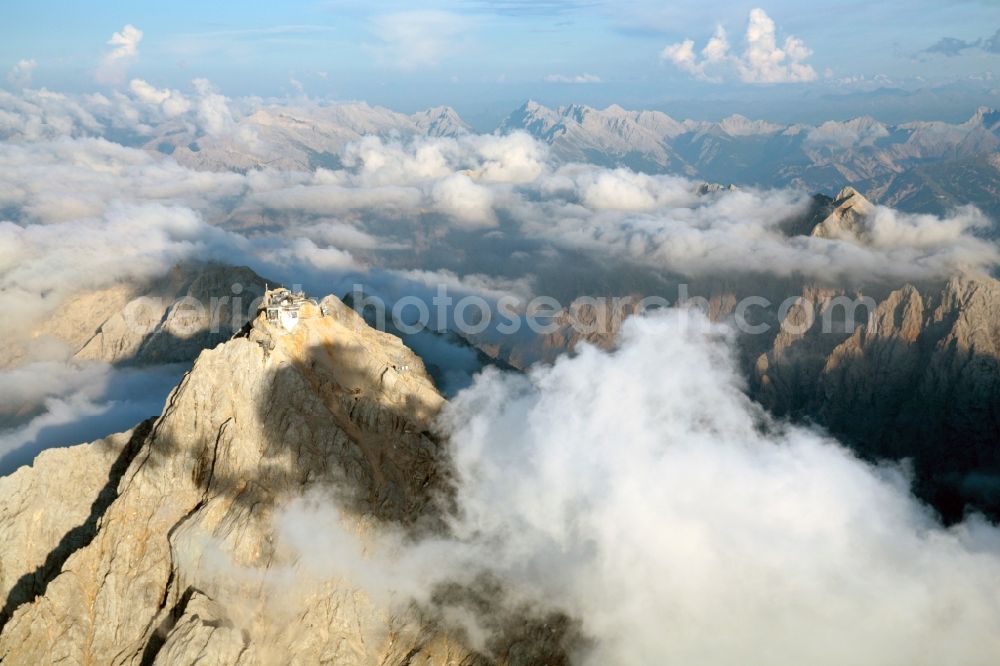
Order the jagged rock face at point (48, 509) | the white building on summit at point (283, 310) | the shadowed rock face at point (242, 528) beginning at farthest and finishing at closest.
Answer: the white building on summit at point (283, 310) → the jagged rock face at point (48, 509) → the shadowed rock face at point (242, 528)

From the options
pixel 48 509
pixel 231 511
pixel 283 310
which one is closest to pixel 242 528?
pixel 231 511

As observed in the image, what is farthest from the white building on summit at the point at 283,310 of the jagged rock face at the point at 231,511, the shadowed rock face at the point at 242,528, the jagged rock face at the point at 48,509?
the jagged rock face at the point at 48,509

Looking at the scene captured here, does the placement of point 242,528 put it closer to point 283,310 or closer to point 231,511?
point 231,511

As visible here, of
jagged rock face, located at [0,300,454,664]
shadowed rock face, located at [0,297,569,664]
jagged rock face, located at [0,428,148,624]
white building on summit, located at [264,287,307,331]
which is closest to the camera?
jagged rock face, located at [0,300,454,664]

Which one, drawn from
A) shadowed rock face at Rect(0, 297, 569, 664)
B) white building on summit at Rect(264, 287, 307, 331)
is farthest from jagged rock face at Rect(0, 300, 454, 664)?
white building on summit at Rect(264, 287, 307, 331)

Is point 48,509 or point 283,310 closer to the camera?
point 48,509

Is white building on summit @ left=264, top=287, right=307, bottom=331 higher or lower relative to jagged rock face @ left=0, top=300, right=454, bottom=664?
higher

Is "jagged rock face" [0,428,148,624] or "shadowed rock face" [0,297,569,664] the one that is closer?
"shadowed rock face" [0,297,569,664]

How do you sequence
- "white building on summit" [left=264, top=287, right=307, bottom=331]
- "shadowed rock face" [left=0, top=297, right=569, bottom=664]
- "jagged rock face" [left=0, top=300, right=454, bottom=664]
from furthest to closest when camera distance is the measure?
"white building on summit" [left=264, top=287, right=307, bottom=331], "shadowed rock face" [left=0, top=297, right=569, bottom=664], "jagged rock face" [left=0, top=300, right=454, bottom=664]

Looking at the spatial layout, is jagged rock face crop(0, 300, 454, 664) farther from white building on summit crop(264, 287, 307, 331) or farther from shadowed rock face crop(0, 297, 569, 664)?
white building on summit crop(264, 287, 307, 331)

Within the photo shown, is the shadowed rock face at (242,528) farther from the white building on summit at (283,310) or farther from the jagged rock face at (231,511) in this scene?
the white building on summit at (283,310)
